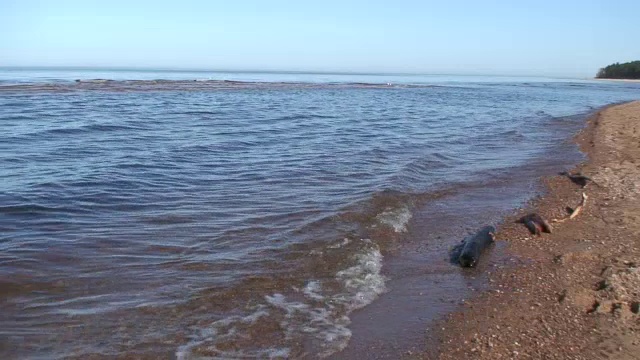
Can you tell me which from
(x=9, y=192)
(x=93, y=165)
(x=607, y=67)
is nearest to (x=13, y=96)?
(x=93, y=165)

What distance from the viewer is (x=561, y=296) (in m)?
5.56

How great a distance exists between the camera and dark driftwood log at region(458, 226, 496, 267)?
660 centimetres

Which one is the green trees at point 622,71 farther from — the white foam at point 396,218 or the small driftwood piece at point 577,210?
the white foam at point 396,218

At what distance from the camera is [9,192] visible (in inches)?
362

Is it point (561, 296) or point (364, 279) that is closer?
point (561, 296)

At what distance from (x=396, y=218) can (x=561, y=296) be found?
131 inches

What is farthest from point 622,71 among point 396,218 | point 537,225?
point 396,218

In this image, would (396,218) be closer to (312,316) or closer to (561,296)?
(561,296)

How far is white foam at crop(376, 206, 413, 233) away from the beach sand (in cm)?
137

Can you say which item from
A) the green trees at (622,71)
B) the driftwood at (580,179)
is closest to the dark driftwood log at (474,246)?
the driftwood at (580,179)

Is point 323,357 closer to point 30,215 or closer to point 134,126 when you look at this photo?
point 30,215

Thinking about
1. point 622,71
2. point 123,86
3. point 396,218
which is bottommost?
point 396,218

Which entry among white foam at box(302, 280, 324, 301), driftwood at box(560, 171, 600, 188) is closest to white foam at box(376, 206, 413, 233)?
white foam at box(302, 280, 324, 301)

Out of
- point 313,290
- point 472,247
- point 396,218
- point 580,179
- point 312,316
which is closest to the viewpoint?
point 312,316
